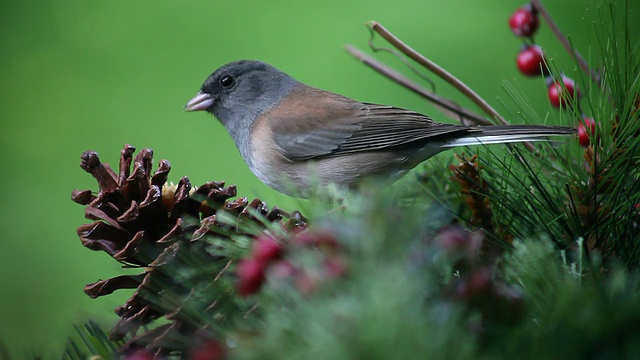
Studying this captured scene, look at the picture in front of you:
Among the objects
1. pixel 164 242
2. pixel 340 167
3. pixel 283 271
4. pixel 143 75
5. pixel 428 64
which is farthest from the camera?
pixel 143 75

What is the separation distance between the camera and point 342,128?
130 cm

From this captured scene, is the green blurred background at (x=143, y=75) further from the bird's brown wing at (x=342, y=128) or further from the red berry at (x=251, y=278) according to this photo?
the red berry at (x=251, y=278)

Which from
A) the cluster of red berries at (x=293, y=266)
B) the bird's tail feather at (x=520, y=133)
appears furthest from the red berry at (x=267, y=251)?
the bird's tail feather at (x=520, y=133)

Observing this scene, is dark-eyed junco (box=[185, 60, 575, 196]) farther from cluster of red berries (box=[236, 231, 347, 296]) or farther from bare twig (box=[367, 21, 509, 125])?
cluster of red berries (box=[236, 231, 347, 296])

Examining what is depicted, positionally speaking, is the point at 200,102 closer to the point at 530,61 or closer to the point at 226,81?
the point at 226,81

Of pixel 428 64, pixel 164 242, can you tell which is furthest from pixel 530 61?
pixel 164 242

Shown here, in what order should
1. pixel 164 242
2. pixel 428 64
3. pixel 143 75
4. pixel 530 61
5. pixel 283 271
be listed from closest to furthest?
pixel 283 271
pixel 164 242
pixel 428 64
pixel 530 61
pixel 143 75

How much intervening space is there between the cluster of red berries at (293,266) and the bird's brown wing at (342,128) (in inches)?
31.8

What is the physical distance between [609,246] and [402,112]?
2.53ft

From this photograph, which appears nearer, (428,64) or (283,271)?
(283,271)

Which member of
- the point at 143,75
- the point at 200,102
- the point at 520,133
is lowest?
the point at 520,133

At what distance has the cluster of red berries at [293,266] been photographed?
0.37 metres

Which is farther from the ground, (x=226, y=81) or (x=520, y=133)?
(x=226, y=81)

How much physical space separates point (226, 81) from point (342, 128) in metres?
0.31
